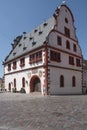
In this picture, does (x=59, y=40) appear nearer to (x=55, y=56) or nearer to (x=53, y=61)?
(x=55, y=56)

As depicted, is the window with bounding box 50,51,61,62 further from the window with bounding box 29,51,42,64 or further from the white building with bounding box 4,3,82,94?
the window with bounding box 29,51,42,64

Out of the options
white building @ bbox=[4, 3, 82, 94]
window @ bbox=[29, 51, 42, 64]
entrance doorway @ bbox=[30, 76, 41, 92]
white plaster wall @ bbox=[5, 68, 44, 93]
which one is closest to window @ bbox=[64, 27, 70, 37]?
white building @ bbox=[4, 3, 82, 94]

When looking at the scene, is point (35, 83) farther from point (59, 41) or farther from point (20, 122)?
point (20, 122)

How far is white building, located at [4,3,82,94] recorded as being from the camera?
27547 mm

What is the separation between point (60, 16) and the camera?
3161cm

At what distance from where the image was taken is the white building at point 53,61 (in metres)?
27.5

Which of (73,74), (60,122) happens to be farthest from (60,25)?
(60,122)

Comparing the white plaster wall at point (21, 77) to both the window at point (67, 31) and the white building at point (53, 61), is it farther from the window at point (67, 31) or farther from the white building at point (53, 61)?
the window at point (67, 31)

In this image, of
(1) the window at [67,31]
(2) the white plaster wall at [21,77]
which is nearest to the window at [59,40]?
(1) the window at [67,31]

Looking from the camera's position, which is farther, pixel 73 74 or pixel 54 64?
pixel 73 74

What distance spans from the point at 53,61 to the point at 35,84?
497 centimetres

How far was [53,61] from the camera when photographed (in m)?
28.2

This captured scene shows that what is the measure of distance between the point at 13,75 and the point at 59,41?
12350mm

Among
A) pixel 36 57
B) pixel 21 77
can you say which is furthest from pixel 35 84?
pixel 21 77
